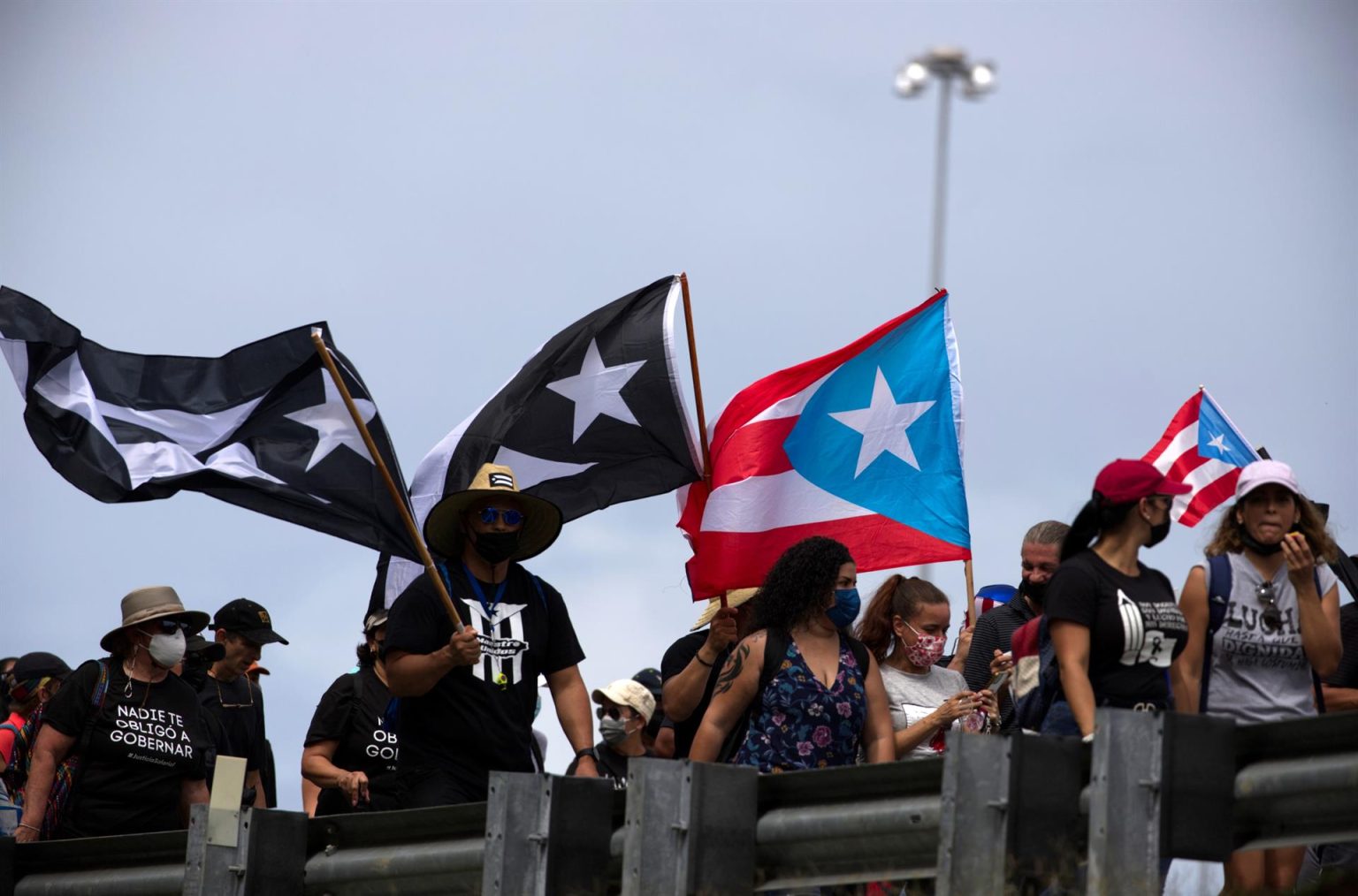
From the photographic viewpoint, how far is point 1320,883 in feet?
20.9

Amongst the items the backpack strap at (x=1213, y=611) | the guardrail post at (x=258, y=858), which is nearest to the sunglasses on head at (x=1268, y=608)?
the backpack strap at (x=1213, y=611)

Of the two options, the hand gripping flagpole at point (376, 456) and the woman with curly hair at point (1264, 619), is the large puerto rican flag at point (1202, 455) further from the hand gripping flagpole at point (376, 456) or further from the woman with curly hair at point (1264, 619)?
the hand gripping flagpole at point (376, 456)

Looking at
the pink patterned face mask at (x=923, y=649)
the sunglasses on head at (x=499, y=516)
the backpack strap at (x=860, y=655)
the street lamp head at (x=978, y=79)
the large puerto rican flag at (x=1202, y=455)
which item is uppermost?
the street lamp head at (x=978, y=79)

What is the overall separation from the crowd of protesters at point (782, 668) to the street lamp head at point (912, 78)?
1468 cm

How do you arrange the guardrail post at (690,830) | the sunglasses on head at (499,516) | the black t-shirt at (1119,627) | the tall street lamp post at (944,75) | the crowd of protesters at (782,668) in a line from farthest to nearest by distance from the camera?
the tall street lamp post at (944,75) → the sunglasses on head at (499,516) → the crowd of protesters at (782,668) → the black t-shirt at (1119,627) → the guardrail post at (690,830)

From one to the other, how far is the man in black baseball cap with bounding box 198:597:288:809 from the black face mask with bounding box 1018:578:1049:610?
4261 millimetres

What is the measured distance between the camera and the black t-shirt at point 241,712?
36.7 ft

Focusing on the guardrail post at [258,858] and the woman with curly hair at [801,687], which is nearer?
the guardrail post at [258,858]

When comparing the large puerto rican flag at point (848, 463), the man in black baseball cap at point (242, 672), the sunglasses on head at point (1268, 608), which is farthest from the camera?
the man in black baseball cap at point (242, 672)

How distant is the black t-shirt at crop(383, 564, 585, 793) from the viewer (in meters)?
8.36

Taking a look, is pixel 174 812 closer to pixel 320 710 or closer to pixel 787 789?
pixel 320 710

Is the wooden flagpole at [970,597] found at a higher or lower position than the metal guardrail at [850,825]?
higher

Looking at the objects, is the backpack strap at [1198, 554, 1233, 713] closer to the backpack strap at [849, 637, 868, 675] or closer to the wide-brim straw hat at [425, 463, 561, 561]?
the backpack strap at [849, 637, 868, 675]

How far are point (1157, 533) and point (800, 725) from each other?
58.7 inches
